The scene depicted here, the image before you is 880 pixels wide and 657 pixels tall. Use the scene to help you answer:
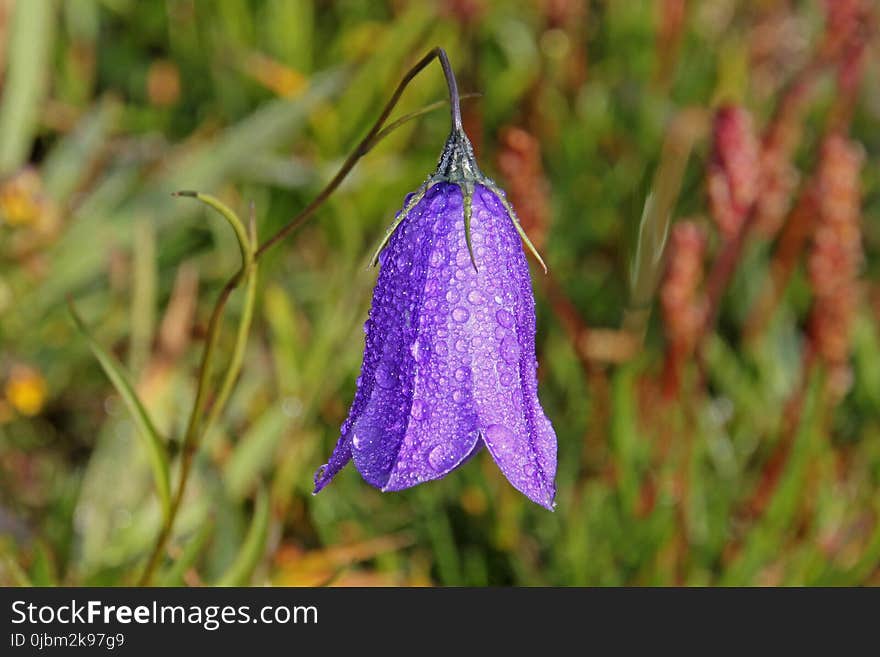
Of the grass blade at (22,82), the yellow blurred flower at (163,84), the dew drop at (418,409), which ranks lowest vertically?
the dew drop at (418,409)

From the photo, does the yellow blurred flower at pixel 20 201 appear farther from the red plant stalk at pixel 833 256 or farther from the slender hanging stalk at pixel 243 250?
the red plant stalk at pixel 833 256

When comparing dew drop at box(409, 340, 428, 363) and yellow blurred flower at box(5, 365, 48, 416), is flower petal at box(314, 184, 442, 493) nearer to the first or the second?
dew drop at box(409, 340, 428, 363)

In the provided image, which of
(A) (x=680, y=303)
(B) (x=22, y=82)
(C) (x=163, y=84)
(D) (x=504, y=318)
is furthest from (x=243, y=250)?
(C) (x=163, y=84)

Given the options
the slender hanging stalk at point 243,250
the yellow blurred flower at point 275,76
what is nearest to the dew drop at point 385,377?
the slender hanging stalk at point 243,250

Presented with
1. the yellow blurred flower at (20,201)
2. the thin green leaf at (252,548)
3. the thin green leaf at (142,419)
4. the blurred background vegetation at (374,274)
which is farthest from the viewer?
the yellow blurred flower at (20,201)

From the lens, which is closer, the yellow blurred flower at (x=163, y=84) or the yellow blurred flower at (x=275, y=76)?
the yellow blurred flower at (x=275, y=76)

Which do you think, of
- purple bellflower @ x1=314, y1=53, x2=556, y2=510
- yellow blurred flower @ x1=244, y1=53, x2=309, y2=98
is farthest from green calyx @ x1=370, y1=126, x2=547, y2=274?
yellow blurred flower @ x1=244, y1=53, x2=309, y2=98
